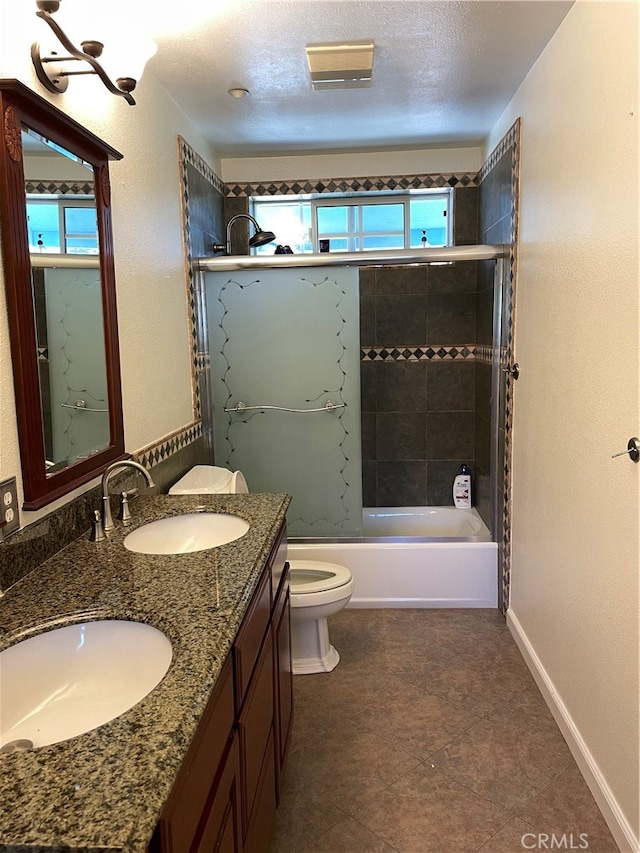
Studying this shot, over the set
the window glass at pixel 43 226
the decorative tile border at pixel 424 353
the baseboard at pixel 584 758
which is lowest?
the baseboard at pixel 584 758

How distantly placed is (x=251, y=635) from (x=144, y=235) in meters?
1.58

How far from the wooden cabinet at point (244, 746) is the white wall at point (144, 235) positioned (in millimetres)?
642

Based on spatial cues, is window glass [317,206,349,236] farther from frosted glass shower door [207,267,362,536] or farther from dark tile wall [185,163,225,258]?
frosted glass shower door [207,267,362,536]

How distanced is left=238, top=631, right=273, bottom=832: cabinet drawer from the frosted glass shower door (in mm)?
1535

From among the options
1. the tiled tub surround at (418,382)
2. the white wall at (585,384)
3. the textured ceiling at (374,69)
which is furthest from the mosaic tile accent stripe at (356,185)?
the white wall at (585,384)

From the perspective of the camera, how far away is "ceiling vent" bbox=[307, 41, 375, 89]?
7.38 feet

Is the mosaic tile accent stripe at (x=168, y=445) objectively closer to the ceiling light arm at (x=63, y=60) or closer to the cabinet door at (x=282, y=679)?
the cabinet door at (x=282, y=679)

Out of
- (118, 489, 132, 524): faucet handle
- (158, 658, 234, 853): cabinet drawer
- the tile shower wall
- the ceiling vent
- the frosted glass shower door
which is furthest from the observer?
the tile shower wall

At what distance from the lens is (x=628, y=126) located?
5.28 feet

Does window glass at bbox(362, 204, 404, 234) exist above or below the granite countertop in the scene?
above

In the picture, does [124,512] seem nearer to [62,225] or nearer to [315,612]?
[62,225]

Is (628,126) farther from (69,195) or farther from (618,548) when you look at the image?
(69,195)

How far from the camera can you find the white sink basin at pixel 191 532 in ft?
6.14

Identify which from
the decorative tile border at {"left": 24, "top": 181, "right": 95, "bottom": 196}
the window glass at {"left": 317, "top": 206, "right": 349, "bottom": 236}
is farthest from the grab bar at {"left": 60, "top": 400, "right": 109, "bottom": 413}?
the window glass at {"left": 317, "top": 206, "right": 349, "bottom": 236}
